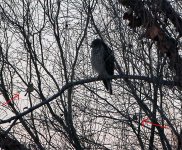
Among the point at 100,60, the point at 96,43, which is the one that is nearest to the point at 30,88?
the point at 96,43

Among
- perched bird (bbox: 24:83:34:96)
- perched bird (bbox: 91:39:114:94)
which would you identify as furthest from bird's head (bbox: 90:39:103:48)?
perched bird (bbox: 24:83:34:96)

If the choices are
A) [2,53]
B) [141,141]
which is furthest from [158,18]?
[2,53]

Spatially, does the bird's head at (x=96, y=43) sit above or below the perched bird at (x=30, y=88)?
above

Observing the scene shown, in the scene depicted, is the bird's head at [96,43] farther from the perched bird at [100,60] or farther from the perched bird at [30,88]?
the perched bird at [30,88]

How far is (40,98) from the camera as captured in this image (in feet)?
26.8

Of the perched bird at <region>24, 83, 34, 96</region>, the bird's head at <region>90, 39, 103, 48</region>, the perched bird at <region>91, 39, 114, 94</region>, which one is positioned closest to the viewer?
the perched bird at <region>24, 83, 34, 96</region>

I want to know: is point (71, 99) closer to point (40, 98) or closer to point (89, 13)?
point (40, 98)

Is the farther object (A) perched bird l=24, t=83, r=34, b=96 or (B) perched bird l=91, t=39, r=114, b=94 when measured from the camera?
(B) perched bird l=91, t=39, r=114, b=94

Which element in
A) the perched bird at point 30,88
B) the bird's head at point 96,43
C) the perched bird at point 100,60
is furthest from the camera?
the perched bird at point 100,60

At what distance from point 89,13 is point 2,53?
2.18 m

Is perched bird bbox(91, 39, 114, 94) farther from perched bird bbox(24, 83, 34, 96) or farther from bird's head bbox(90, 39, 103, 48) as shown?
perched bird bbox(24, 83, 34, 96)

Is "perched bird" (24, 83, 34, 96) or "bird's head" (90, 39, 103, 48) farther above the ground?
"bird's head" (90, 39, 103, 48)

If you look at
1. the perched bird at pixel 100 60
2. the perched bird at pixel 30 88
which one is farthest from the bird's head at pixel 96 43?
the perched bird at pixel 30 88

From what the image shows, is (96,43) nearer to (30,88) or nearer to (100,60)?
(100,60)
